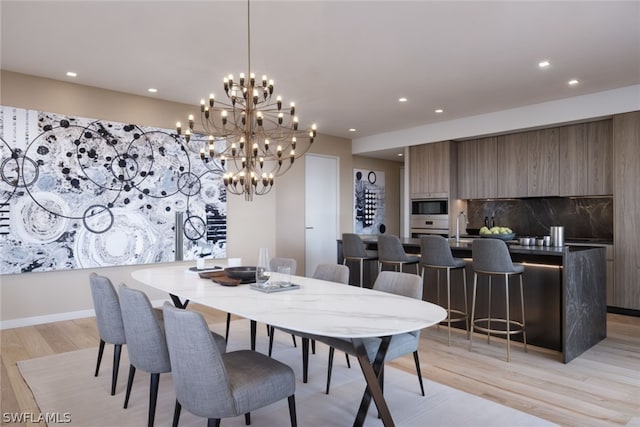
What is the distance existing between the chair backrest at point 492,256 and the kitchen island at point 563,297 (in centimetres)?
18

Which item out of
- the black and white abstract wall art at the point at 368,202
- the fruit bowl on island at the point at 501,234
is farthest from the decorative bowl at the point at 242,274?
the black and white abstract wall art at the point at 368,202

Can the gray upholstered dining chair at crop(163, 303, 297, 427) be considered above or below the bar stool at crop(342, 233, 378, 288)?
below

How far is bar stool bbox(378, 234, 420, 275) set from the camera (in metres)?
4.23

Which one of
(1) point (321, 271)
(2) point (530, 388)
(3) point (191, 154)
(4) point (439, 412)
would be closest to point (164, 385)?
(1) point (321, 271)

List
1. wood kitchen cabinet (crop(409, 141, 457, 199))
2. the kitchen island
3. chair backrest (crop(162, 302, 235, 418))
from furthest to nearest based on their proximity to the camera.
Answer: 1. wood kitchen cabinet (crop(409, 141, 457, 199))
2. the kitchen island
3. chair backrest (crop(162, 302, 235, 418))

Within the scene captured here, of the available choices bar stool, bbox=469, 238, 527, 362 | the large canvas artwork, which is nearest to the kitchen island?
bar stool, bbox=469, 238, 527, 362

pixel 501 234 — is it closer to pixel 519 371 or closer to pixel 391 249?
pixel 391 249

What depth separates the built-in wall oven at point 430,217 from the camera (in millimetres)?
6578

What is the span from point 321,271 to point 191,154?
9.89ft

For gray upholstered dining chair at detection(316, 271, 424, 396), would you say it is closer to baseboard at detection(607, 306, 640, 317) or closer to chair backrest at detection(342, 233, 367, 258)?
chair backrest at detection(342, 233, 367, 258)

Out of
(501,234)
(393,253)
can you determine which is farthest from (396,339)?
(501,234)

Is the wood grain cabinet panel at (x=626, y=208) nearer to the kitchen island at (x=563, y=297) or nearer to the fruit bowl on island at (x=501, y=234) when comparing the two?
the kitchen island at (x=563, y=297)

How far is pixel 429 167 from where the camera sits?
6.80 m

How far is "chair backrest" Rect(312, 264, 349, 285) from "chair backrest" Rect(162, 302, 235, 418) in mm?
1532
